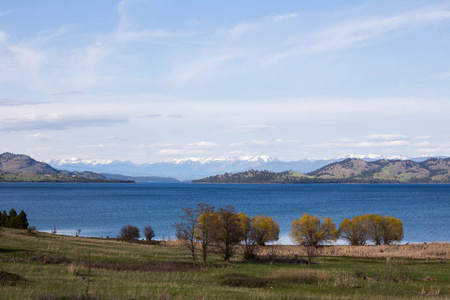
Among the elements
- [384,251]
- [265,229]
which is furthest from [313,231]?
[384,251]

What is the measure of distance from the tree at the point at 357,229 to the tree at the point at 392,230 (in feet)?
10.4

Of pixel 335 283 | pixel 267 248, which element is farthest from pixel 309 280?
pixel 267 248

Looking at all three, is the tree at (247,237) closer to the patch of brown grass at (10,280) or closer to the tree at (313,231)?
the tree at (313,231)

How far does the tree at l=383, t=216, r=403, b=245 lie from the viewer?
73.4 m

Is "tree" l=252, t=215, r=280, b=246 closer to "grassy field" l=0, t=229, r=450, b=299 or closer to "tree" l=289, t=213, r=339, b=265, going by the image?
"tree" l=289, t=213, r=339, b=265

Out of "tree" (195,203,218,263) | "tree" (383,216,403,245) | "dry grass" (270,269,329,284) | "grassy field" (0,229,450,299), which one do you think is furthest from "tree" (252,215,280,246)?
"dry grass" (270,269,329,284)

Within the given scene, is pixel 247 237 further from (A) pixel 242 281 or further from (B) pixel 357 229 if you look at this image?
(B) pixel 357 229

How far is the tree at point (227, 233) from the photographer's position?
4353cm

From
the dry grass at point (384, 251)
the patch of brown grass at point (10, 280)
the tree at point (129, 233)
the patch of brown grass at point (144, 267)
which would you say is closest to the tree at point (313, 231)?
the dry grass at point (384, 251)

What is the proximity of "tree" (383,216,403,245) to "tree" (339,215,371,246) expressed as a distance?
3.16 m

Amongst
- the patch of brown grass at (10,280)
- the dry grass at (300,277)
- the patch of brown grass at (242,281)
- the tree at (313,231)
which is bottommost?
the tree at (313,231)

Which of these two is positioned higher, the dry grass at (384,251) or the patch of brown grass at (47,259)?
the patch of brown grass at (47,259)

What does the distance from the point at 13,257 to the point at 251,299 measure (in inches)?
894

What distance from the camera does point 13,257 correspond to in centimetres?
3322
